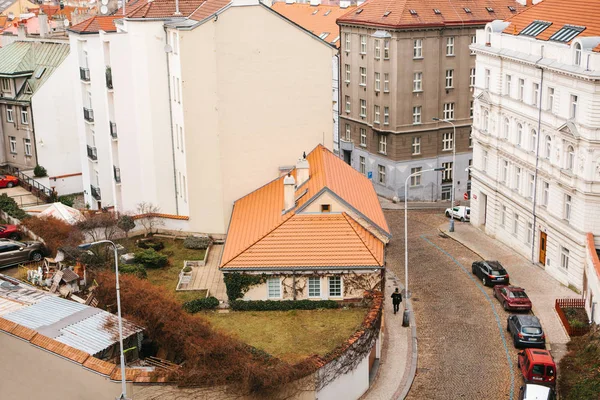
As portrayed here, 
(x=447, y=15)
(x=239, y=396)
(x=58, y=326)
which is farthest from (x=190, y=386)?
(x=447, y=15)

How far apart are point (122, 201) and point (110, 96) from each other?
7.26m

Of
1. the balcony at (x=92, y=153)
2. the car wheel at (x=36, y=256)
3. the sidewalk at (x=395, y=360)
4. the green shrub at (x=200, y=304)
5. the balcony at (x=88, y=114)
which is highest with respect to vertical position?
the balcony at (x=88, y=114)

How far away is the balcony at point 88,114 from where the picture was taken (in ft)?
200

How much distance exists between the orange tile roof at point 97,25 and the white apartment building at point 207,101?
2.81ft

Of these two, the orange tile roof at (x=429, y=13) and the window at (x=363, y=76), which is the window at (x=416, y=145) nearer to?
the window at (x=363, y=76)

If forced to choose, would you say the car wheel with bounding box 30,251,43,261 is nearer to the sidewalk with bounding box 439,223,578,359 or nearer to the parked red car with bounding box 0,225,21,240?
the parked red car with bounding box 0,225,21,240

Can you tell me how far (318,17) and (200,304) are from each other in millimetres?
56269

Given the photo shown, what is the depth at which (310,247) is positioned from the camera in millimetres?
43188

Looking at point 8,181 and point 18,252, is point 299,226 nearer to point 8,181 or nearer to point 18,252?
point 18,252

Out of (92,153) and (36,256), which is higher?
(92,153)

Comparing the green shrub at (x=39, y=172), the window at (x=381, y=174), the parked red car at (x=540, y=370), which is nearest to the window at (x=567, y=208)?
the parked red car at (x=540, y=370)

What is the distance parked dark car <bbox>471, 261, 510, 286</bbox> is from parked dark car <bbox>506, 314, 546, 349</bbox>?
7796mm

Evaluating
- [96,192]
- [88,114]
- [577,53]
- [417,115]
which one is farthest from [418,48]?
[96,192]

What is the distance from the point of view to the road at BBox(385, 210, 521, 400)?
3909 cm
